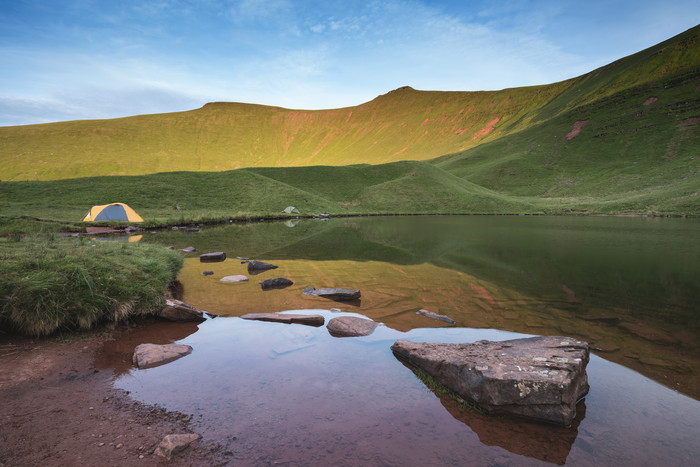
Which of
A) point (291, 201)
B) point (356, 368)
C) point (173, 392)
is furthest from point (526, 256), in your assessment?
point (291, 201)

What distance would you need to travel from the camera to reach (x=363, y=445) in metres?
5.43

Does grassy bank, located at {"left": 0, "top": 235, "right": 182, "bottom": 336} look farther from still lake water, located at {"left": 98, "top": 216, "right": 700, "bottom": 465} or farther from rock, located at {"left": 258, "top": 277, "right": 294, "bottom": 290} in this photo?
rock, located at {"left": 258, "top": 277, "right": 294, "bottom": 290}

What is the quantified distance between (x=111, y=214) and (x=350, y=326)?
153ft

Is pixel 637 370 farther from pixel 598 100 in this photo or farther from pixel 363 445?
pixel 598 100

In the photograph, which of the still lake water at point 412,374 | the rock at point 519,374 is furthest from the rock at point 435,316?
the rock at point 519,374

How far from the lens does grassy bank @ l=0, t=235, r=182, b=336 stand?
8883 millimetres

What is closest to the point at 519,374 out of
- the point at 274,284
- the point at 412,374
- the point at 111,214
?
the point at 412,374

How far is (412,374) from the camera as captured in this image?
7.77 metres

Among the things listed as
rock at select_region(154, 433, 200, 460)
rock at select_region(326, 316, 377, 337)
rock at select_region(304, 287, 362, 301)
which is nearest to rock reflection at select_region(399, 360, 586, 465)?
rock at select_region(326, 316, 377, 337)

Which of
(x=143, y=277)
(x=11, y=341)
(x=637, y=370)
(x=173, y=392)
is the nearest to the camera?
(x=173, y=392)

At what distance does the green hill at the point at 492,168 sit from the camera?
69812mm

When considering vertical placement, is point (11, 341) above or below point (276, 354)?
above

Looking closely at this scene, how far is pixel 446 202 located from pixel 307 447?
86.6 meters

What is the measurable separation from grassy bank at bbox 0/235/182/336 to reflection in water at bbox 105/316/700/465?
3.42 m
